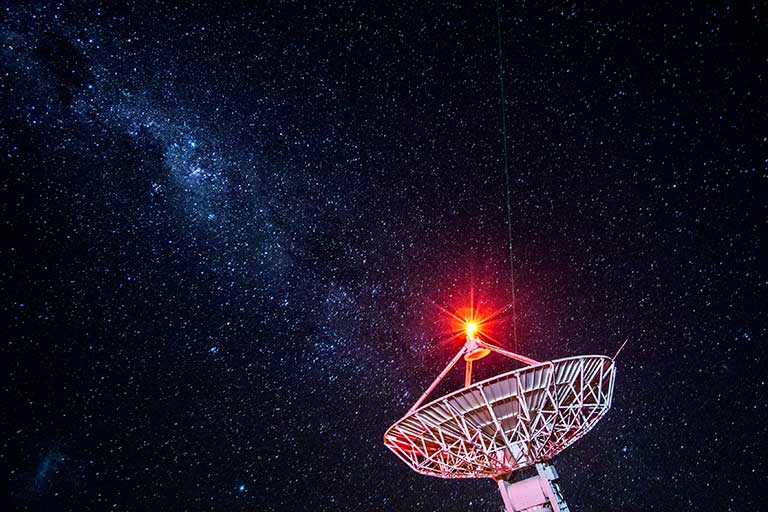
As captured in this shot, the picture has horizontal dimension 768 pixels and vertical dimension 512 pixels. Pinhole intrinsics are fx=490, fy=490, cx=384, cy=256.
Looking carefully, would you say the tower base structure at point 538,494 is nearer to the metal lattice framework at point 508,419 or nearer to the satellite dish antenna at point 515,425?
the satellite dish antenna at point 515,425

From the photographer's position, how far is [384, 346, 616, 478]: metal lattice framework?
27.8ft

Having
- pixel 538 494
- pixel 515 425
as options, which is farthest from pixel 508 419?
pixel 538 494

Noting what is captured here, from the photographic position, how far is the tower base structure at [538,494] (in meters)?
8.79

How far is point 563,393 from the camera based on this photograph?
8.86 metres

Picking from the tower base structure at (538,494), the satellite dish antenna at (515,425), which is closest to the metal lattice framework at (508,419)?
the satellite dish antenna at (515,425)

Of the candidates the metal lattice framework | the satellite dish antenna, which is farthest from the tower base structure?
the metal lattice framework

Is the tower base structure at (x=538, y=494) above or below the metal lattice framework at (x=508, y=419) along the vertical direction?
below

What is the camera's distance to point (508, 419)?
9.15 m

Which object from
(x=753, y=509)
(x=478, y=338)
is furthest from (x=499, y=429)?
(x=753, y=509)

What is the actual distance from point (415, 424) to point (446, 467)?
46.7 inches

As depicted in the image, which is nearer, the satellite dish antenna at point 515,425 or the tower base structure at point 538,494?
the satellite dish antenna at point 515,425

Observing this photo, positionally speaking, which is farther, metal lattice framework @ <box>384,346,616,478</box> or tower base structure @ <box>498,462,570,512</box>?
tower base structure @ <box>498,462,570,512</box>

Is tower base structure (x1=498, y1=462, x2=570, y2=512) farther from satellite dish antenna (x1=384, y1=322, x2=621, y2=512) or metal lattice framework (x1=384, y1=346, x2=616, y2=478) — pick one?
metal lattice framework (x1=384, y1=346, x2=616, y2=478)

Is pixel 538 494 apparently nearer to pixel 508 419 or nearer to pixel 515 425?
pixel 515 425
